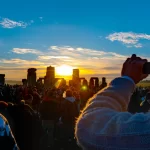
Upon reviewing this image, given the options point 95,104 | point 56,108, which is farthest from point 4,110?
point 56,108

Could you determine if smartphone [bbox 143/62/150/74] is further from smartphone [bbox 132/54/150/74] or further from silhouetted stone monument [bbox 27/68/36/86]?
silhouetted stone monument [bbox 27/68/36/86]

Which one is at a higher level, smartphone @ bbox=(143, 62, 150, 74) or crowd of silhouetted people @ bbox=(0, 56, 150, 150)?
smartphone @ bbox=(143, 62, 150, 74)

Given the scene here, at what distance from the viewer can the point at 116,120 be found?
1427mm

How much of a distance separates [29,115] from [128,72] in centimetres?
400

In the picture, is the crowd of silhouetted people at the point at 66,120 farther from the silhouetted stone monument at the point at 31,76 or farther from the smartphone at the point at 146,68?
the silhouetted stone monument at the point at 31,76

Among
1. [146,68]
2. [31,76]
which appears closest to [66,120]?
[146,68]

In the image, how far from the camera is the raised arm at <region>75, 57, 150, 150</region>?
139cm

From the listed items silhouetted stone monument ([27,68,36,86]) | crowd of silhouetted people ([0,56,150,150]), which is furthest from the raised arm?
silhouetted stone monument ([27,68,36,86])

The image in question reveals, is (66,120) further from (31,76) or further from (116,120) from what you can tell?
(31,76)

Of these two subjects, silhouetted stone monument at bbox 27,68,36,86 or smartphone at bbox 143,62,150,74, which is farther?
silhouetted stone monument at bbox 27,68,36,86

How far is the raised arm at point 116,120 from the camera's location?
4.56 ft

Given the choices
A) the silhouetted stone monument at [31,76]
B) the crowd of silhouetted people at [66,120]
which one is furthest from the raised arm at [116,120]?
the silhouetted stone monument at [31,76]

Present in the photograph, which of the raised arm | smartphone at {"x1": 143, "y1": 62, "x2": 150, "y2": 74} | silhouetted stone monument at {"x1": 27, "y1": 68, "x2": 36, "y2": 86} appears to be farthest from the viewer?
silhouetted stone monument at {"x1": 27, "y1": 68, "x2": 36, "y2": 86}

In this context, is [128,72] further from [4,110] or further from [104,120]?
[4,110]
